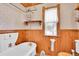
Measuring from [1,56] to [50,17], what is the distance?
0.47 metres

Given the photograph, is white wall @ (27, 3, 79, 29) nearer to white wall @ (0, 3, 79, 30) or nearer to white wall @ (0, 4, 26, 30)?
white wall @ (0, 3, 79, 30)

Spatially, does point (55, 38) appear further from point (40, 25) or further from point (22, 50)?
point (22, 50)

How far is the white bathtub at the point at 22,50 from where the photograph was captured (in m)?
1.15

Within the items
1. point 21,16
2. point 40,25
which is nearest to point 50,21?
point 40,25

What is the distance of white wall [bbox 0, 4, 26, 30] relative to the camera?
1.16 meters

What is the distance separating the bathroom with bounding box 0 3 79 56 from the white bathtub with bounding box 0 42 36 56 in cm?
3

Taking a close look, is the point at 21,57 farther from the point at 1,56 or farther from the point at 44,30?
the point at 44,30

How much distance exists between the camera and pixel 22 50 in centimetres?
117

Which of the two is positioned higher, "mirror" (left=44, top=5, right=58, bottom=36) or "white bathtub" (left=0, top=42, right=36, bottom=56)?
"mirror" (left=44, top=5, right=58, bottom=36)

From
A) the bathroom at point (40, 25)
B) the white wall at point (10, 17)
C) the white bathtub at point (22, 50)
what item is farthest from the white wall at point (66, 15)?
the white bathtub at point (22, 50)

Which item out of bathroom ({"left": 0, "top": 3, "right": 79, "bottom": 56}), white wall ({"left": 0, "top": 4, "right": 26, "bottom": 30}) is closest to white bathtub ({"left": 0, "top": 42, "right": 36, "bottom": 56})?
bathroom ({"left": 0, "top": 3, "right": 79, "bottom": 56})

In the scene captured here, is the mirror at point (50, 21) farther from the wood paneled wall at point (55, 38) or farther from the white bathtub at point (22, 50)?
the white bathtub at point (22, 50)

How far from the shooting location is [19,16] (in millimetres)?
1173

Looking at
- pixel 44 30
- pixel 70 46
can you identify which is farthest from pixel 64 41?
pixel 44 30
